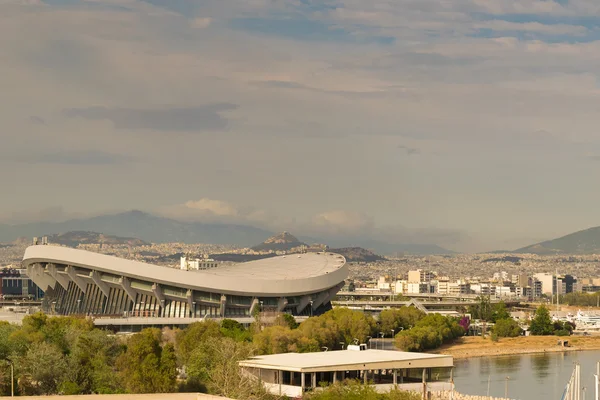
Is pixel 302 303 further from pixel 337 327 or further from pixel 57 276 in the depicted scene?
pixel 57 276

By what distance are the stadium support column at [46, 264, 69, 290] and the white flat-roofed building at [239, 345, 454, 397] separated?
36.7m

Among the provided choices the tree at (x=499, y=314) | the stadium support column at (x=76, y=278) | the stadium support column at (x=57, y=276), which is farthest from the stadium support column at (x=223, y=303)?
the tree at (x=499, y=314)

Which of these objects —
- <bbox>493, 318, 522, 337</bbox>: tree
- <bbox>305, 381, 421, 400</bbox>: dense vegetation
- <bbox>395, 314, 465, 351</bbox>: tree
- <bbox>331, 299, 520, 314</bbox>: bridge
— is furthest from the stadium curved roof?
<bbox>305, 381, 421, 400</bbox>: dense vegetation

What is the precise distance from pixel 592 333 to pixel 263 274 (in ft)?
142

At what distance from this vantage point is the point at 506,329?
10475 centimetres

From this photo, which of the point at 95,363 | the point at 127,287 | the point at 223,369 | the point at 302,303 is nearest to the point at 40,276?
the point at 127,287

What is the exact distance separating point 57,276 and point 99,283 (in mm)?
5593

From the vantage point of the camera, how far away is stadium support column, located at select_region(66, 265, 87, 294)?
85688 mm

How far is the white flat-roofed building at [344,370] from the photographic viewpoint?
49.9 metres

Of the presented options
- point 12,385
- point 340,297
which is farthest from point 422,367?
point 340,297

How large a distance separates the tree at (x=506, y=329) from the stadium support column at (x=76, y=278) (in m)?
40.6

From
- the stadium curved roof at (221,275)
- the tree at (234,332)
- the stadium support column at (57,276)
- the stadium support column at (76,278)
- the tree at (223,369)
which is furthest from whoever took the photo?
the stadium support column at (57,276)

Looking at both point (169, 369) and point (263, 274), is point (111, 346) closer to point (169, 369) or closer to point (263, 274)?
point (169, 369)

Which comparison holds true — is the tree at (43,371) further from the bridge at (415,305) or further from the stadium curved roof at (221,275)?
the bridge at (415,305)
